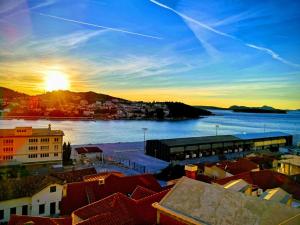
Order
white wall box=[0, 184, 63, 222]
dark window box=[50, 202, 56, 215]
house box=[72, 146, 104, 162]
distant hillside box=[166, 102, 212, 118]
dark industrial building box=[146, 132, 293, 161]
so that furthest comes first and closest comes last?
distant hillside box=[166, 102, 212, 118], dark industrial building box=[146, 132, 293, 161], house box=[72, 146, 104, 162], dark window box=[50, 202, 56, 215], white wall box=[0, 184, 63, 222]

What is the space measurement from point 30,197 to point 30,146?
12364 mm

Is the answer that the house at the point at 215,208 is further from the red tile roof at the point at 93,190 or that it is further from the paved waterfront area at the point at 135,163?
the paved waterfront area at the point at 135,163

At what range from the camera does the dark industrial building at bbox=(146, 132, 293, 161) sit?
2786 cm

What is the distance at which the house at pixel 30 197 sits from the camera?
445 inches

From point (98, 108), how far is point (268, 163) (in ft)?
387

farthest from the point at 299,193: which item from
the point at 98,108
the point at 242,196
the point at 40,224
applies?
the point at 98,108

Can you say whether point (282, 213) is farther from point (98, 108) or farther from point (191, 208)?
point (98, 108)

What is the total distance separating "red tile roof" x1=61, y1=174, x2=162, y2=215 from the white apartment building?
1266 centimetres

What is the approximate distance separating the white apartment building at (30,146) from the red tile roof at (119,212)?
54.0ft

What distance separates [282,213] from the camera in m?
5.32

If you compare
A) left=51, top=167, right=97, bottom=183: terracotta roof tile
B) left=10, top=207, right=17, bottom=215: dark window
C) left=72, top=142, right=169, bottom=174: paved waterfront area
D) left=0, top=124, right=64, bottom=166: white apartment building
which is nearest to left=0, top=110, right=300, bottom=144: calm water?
left=72, top=142, right=169, bottom=174: paved waterfront area

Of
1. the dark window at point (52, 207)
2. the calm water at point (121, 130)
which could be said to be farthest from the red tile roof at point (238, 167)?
the calm water at point (121, 130)

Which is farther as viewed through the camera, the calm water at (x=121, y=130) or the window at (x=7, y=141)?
the calm water at (x=121, y=130)

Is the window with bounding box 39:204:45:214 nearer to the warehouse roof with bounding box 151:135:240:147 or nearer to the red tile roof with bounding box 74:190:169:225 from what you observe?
the red tile roof with bounding box 74:190:169:225
